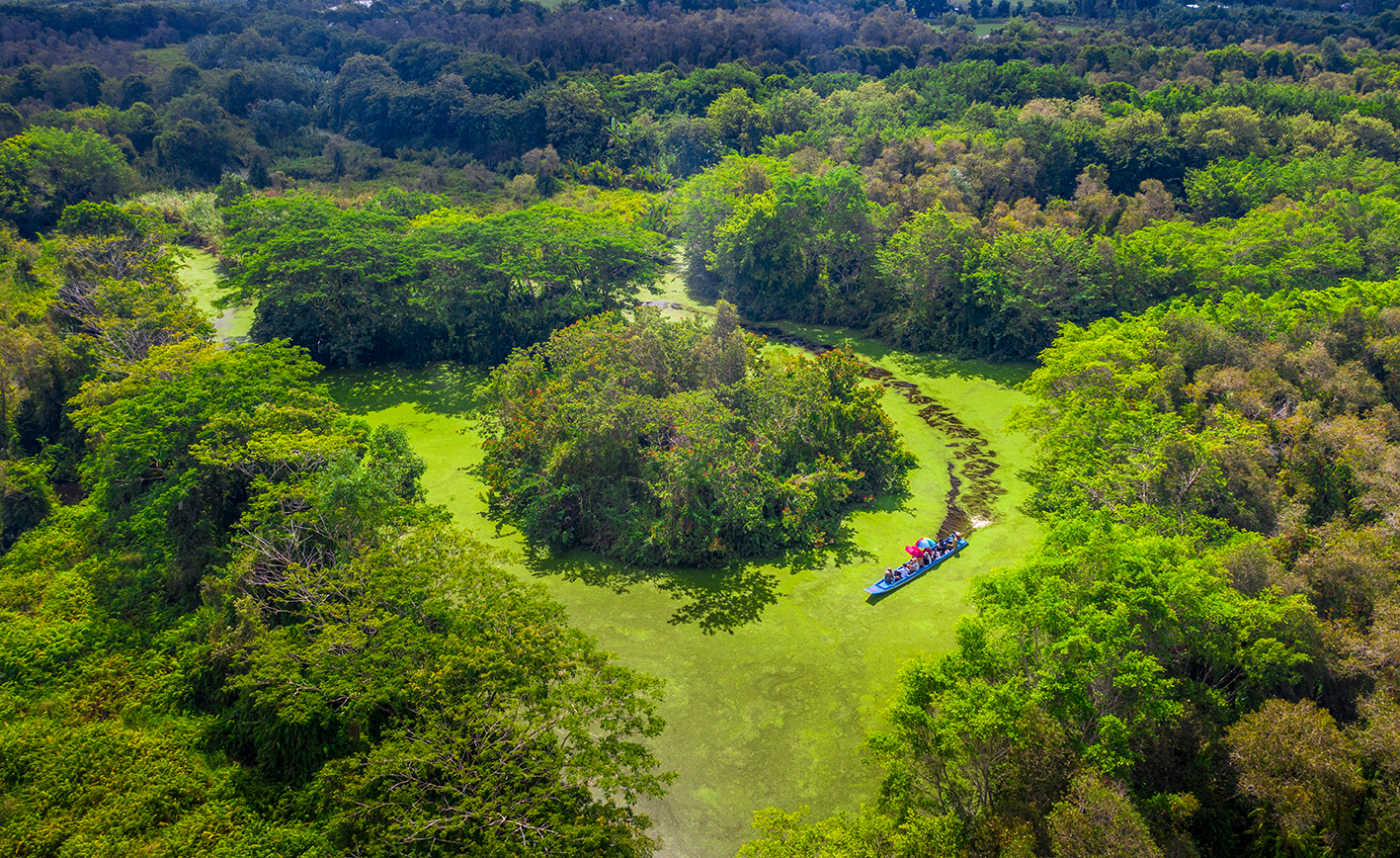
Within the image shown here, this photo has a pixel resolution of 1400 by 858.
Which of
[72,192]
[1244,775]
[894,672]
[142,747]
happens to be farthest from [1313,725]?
[72,192]

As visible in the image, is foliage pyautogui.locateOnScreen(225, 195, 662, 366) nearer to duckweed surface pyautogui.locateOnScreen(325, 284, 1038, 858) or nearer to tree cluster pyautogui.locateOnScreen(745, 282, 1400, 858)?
duckweed surface pyautogui.locateOnScreen(325, 284, 1038, 858)

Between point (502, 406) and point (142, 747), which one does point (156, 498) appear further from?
point (502, 406)

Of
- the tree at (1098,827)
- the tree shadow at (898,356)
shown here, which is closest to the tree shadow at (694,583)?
the tree at (1098,827)

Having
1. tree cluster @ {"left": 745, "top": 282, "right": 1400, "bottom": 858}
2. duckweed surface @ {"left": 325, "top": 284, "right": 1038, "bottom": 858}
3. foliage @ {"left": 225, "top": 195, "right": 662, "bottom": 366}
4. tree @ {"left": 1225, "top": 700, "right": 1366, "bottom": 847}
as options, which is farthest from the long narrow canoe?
foliage @ {"left": 225, "top": 195, "right": 662, "bottom": 366}

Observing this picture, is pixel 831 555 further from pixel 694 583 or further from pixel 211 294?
pixel 211 294

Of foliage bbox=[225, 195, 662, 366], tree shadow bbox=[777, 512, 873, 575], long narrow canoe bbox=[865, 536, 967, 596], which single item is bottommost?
tree shadow bbox=[777, 512, 873, 575]

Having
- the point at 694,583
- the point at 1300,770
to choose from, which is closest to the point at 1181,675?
the point at 1300,770

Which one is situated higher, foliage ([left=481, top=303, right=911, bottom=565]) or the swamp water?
foliage ([left=481, top=303, right=911, bottom=565])
